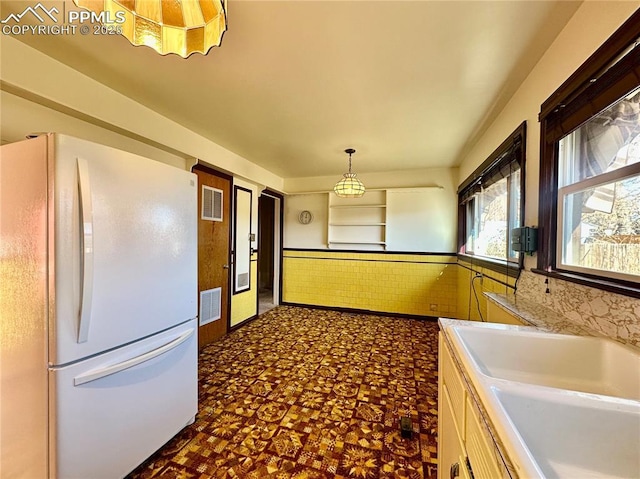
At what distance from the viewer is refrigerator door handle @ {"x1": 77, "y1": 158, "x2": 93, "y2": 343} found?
1160 mm

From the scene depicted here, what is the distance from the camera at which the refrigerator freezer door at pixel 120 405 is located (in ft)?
3.74

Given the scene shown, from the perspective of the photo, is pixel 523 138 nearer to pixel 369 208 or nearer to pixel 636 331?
pixel 636 331

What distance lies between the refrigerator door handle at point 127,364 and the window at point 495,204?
2311 millimetres

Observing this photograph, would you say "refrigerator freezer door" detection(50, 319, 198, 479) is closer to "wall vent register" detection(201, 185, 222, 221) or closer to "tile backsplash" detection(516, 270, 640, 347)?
"wall vent register" detection(201, 185, 222, 221)

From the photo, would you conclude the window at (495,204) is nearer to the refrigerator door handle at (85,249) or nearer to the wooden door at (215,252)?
the refrigerator door handle at (85,249)

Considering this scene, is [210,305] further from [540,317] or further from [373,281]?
[540,317]

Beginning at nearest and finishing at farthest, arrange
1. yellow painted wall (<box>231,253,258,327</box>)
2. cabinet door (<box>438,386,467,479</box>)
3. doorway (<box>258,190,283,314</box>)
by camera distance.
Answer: cabinet door (<box>438,386,467,479</box>), yellow painted wall (<box>231,253,258,327</box>), doorway (<box>258,190,283,314</box>)

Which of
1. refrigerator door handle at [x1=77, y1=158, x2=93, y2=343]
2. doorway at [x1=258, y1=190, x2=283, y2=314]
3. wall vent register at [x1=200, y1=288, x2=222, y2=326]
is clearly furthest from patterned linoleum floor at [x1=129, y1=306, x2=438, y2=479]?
doorway at [x1=258, y1=190, x2=283, y2=314]

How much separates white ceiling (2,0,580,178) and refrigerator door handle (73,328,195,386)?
5.60 ft

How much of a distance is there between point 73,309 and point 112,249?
11.4 inches

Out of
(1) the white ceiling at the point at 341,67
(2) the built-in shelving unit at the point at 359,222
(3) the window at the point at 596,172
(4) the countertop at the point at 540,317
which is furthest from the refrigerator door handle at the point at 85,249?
(2) the built-in shelving unit at the point at 359,222

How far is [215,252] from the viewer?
10.9ft

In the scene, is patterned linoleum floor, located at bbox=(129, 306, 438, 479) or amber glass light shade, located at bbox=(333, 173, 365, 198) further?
amber glass light shade, located at bbox=(333, 173, 365, 198)

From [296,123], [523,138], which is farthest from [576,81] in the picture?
[296,123]
